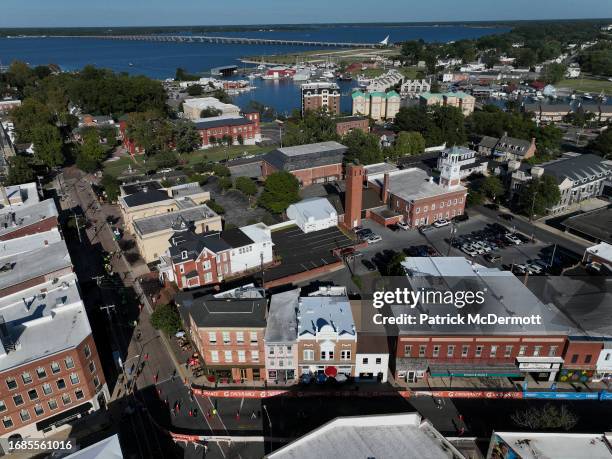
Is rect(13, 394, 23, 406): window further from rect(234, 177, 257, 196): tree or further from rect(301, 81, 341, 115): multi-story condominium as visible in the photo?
rect(301, 81, 341, 115): multi-story condominium

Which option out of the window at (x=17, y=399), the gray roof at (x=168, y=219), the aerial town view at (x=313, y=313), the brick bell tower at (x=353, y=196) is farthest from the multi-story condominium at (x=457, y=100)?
the window at (x=17, y=399)

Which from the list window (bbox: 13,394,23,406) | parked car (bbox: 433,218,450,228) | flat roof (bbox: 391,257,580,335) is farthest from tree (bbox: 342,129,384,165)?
window (bbox: 13,394,23,406)

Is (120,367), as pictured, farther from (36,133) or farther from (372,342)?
(36,133)

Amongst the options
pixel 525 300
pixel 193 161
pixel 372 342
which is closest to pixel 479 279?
pixel 525 300

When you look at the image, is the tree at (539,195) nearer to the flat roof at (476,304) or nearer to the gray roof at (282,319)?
the flat roof at (476,304)

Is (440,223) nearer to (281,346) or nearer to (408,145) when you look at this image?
(408,145)

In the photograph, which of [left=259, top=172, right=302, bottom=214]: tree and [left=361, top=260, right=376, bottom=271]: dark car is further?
[left=259, top=172, right=302, bottom=214]: tree

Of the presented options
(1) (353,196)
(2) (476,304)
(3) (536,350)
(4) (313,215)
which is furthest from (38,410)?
(1) (353,196)
